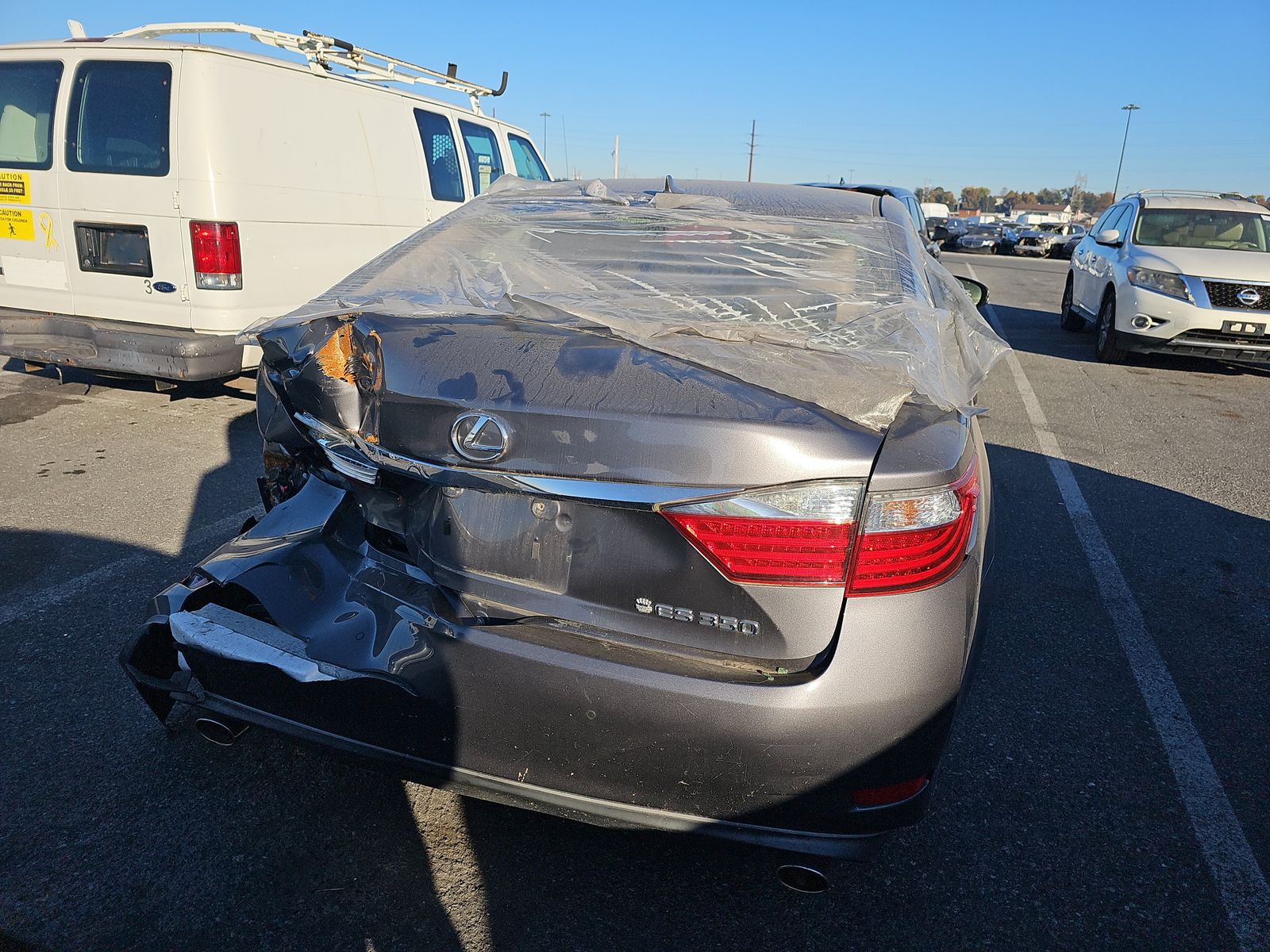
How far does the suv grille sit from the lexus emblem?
8938 millimetres

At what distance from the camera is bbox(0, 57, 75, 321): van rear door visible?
18.9 feet

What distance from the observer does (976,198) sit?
150 m

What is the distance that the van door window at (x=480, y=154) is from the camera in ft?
27.3

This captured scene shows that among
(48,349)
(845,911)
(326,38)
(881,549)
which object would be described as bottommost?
(845,911)

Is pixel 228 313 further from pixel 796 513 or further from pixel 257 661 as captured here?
pixel 796 513

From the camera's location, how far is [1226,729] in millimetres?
2955

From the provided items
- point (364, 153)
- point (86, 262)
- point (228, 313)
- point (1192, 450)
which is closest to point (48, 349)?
point (86, 262)

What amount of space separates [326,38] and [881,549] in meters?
6.56

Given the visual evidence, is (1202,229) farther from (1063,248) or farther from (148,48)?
(1063,248)

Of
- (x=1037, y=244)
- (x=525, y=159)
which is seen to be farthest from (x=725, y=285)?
(x=1037, y=244)

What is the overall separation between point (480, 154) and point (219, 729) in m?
7.33

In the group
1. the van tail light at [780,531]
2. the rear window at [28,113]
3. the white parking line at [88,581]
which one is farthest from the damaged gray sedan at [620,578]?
the rear window at [28,113]

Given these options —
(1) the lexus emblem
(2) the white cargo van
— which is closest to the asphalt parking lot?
(1) the lexus emblem

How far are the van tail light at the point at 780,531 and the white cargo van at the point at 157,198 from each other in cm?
483
